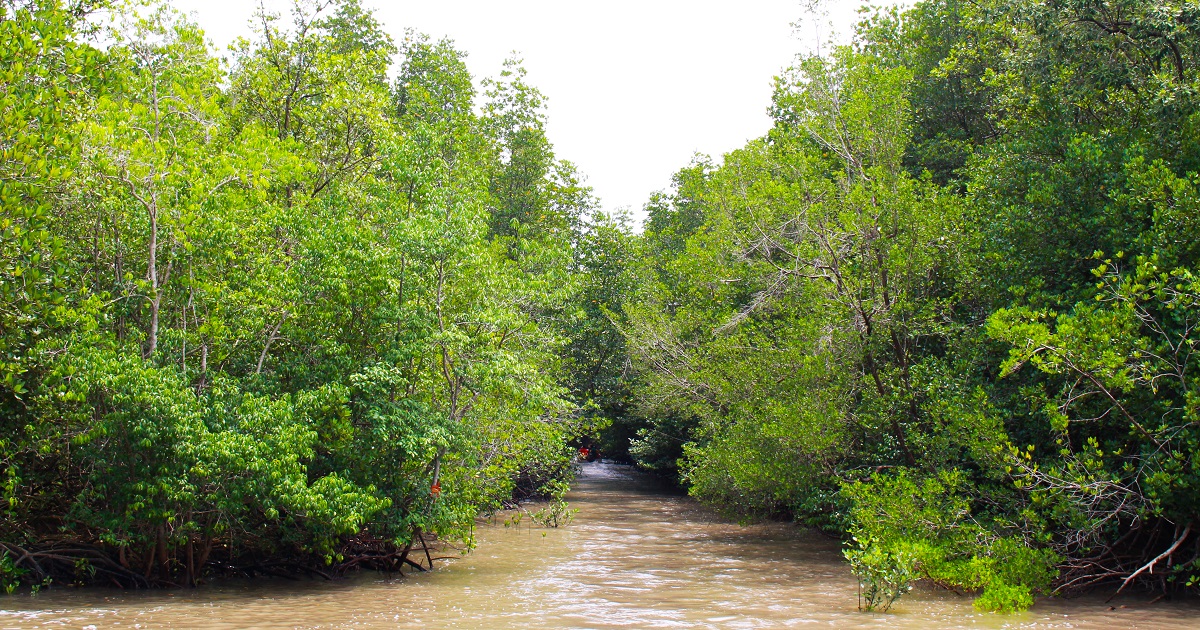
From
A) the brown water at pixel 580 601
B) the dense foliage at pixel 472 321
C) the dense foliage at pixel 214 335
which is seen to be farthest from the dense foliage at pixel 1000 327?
the dense foliage at pixel 214 335

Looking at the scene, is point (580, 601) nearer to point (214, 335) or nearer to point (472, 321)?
point (472, 321)

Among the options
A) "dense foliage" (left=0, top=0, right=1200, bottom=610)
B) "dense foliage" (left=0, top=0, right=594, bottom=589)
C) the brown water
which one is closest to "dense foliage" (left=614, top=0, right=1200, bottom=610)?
"dense foliage" (left=0, top=0, right=1200, bottom=610)

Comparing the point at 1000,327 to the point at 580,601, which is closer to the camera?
the point at 1000,327

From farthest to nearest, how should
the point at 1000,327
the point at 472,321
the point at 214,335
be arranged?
the point at 472,321, the point at 214,335, the point at 1000,327

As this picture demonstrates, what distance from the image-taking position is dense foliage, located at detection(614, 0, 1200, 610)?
10.5 meters

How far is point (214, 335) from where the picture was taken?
11148 millimetres

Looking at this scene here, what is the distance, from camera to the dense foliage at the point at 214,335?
32.2ft

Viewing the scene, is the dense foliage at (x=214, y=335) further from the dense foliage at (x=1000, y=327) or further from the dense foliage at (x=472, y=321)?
the dense foliage at (x=1000, y=327)

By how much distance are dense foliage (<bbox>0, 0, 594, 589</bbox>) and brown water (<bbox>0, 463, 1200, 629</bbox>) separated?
74 centimetres

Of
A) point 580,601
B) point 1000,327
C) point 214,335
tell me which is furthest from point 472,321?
point 1000,327

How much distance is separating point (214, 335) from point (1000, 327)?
9.44 metres

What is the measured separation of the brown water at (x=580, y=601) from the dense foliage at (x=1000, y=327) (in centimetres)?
67

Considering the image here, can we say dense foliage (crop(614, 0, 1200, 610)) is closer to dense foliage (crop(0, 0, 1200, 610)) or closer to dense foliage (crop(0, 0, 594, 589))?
dense foliage (crop(0, 0, 1200, 610))

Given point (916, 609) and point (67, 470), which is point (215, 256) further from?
point (916, 609)
